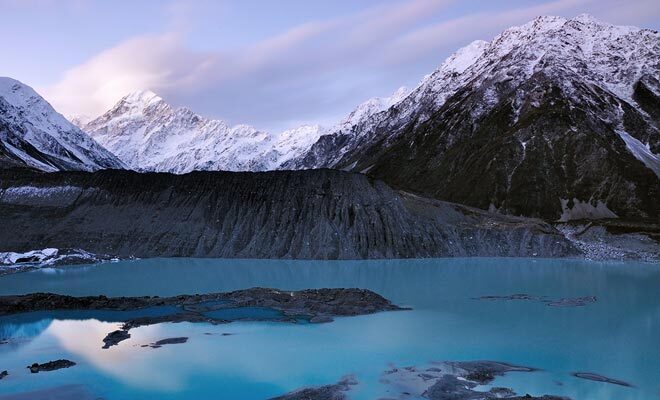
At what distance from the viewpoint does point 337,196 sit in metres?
80.8

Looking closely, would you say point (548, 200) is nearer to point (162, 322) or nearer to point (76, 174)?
point (76, 174)

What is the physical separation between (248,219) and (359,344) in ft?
169

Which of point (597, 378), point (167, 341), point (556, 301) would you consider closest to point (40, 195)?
point (167, 341)

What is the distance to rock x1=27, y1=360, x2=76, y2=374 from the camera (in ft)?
78.4

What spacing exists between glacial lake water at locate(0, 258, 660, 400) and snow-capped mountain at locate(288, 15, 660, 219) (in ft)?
244

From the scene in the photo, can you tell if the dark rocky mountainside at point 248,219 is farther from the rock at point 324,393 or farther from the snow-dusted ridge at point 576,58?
the snow-dusted ridge at point 576,58

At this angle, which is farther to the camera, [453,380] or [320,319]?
[320,319]

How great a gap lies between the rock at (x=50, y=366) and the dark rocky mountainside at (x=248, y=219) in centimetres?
4781

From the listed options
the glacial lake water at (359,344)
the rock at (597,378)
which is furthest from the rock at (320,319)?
the rock at (597,378)

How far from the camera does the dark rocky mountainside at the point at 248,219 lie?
7438 centimetres

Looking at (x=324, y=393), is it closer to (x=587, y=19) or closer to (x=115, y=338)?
(x=115, y=338)

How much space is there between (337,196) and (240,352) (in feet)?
179

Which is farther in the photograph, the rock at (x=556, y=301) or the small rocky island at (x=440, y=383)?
the rock at (x=556, y=301)

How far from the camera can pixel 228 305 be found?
38.8 m
